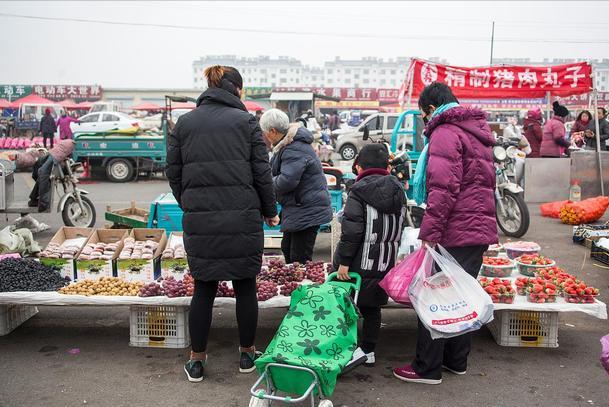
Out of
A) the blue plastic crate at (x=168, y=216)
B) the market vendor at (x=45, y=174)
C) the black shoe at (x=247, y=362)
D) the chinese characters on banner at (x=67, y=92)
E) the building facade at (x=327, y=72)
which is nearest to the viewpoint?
the black shoe at (x=247, y=362)

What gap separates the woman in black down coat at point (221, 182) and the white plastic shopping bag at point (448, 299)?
42.2 inches

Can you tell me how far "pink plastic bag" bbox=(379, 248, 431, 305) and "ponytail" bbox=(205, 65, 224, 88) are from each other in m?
1.67

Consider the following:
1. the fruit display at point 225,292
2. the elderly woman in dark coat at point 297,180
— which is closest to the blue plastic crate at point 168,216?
the elderly woman in dark coat at point 297,180

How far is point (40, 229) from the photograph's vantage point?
32.1ft

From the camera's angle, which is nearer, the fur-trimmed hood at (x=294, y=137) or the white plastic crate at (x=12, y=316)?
the white plastic crate at (x=12, y=316)

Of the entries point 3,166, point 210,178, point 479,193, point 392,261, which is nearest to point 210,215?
point 210,178

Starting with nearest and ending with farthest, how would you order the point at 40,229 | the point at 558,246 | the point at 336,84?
1. the point at 558,246
2. the point at 40,229
3. the point at 336,84

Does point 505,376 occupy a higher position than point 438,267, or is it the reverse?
point 438,267

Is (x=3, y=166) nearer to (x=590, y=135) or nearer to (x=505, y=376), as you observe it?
(x=505, y=376)

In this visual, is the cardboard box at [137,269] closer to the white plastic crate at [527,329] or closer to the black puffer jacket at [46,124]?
the white plastic crate at [527,329]

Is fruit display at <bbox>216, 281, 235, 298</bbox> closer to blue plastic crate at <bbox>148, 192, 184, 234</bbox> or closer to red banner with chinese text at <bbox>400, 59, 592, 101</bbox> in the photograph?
blue plastic crate at <bbox>148, 192, 184, 234</bbox>

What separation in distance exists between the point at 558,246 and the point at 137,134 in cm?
1215

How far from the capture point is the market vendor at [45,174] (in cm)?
912

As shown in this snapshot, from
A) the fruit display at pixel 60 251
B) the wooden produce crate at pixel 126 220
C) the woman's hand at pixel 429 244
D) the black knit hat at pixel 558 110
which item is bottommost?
the wooden produce crate at pixel 126 220
